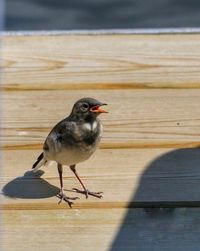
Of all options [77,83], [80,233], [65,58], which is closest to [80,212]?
[80,233]

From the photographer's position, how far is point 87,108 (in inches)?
133

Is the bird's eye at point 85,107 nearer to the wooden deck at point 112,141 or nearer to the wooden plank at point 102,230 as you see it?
the wooden deck at point 112,141

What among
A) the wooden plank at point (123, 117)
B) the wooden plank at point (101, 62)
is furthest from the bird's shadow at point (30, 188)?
the wooden plank at point (101, 62)

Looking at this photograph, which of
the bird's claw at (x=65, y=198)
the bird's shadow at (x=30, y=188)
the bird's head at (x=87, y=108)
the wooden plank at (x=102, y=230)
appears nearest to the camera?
the wooden plank at (x=102, y=230)

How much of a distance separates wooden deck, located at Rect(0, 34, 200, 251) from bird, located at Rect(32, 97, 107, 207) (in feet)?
0.19

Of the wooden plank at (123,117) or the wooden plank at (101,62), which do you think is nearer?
the wooden plank at (123,117)

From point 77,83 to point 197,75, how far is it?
0.52 m

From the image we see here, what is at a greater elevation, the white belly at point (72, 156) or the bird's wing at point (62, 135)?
the bird's wing at point (62, 135)

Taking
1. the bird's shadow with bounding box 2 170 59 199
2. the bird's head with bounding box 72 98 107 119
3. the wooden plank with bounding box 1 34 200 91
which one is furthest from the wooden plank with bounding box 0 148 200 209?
the wooden plank with bounding box 1 34 200 91

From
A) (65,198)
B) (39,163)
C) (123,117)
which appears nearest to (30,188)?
→ (39,163)

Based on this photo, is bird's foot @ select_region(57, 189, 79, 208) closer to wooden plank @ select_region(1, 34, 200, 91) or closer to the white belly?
the white belly

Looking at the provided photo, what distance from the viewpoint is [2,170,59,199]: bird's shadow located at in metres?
3.12

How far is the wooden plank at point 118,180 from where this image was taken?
303cm

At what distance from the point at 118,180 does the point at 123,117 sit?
1.75 feet
